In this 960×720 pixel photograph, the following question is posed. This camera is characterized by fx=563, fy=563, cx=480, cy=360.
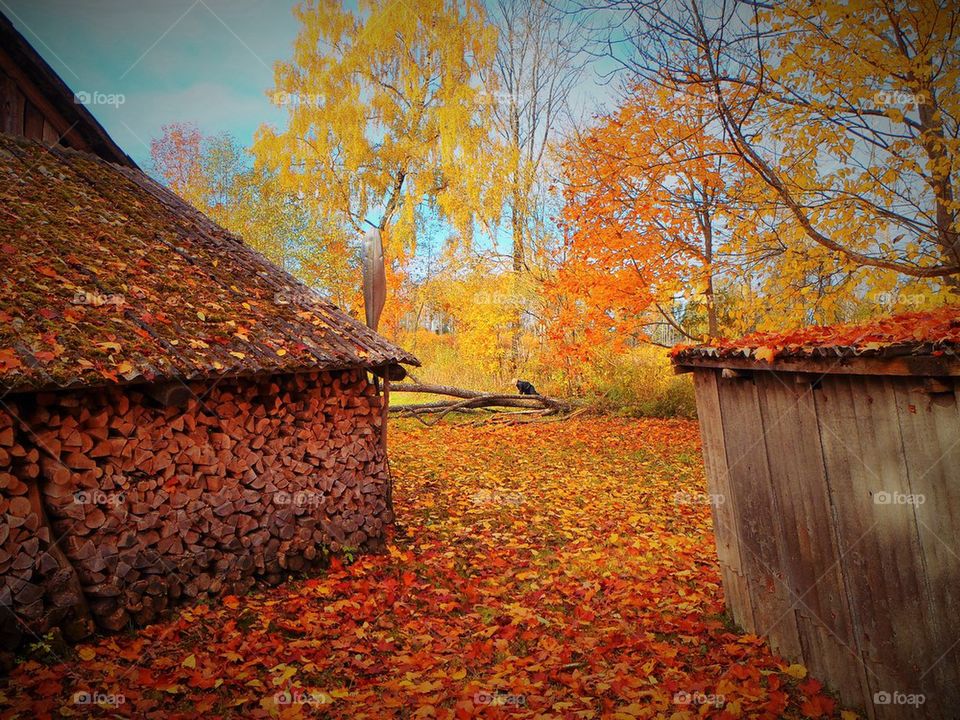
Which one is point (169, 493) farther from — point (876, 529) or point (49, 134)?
point (49, 134)

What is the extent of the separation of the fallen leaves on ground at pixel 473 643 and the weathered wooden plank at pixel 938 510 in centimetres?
99

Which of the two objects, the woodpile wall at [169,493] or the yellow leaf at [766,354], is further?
the woodpile wall at [169,493]

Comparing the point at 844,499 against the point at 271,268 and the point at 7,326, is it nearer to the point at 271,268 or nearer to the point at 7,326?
the point at 7,326

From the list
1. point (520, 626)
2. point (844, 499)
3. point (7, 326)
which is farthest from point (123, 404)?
point (844, 499)

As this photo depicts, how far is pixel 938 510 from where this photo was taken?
8.59 feet

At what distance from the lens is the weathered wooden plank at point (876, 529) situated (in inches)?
111

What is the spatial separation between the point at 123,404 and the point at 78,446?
388 millimetres

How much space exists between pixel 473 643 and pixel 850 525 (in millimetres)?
2653

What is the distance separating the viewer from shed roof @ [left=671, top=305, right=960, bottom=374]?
243 centimetres

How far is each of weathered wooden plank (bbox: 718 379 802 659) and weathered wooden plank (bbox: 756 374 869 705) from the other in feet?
0.29

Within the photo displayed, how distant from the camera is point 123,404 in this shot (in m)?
4.07

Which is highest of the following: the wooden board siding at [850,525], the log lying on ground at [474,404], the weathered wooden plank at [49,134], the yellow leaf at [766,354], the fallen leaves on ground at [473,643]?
the weathered wooden plank at [49,134]

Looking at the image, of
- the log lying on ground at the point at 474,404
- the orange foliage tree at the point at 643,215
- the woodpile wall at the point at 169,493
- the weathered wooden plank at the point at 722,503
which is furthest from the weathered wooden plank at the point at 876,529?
the log lying on ground at the point at 474,404

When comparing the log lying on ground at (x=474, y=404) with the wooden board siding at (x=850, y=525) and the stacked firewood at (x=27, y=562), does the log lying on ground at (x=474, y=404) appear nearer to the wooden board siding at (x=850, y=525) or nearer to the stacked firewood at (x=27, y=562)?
the wooden board siding at (x=850, y=525)
